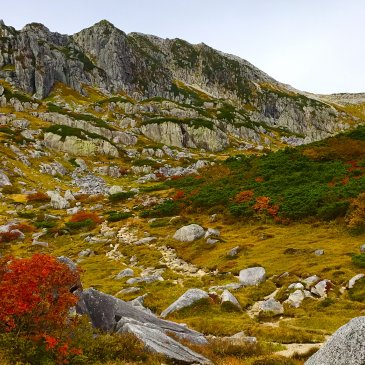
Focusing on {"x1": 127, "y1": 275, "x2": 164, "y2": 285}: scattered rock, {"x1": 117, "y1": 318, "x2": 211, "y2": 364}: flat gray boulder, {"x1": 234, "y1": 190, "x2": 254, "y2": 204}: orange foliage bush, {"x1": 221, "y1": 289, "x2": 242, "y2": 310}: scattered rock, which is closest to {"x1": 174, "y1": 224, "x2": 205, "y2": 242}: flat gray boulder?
{"x1": 234, "y1": 190, "x2": 254, "y2": 204}: orange foliage bush

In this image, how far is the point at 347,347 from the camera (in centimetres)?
827

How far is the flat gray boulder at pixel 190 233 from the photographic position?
124 feet

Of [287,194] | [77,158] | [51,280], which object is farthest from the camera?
[77,158]

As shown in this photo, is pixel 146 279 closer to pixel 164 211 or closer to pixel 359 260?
pixel 359 260

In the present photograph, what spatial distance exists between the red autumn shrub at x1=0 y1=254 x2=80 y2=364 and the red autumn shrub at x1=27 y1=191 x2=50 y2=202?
2180 inches

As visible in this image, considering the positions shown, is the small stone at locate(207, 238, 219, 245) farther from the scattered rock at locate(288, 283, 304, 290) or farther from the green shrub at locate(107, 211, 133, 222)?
the green shrub at locate(107, 211, 133, 222)

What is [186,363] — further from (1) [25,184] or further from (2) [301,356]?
(1) [25,184]

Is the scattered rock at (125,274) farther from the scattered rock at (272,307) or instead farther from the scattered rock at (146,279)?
the scattered rock at (272,307)

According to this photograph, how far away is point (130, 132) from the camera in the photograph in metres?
137

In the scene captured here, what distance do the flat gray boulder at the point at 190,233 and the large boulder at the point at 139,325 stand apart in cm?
2198

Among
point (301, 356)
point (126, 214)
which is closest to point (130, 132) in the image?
point (126, 214)

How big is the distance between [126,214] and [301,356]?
3904cm

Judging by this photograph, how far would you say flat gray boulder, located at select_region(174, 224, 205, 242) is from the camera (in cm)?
3794

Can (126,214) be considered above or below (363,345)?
below
